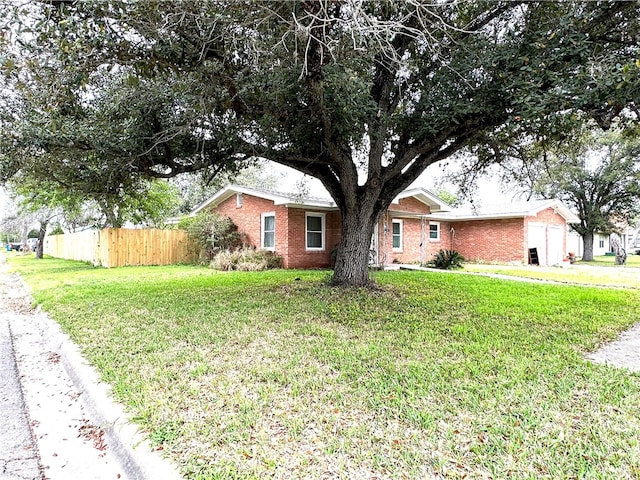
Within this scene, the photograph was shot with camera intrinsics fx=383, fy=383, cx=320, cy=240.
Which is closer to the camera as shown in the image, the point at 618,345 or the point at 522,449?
the point at 522,449

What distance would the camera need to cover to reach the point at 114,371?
156 inches

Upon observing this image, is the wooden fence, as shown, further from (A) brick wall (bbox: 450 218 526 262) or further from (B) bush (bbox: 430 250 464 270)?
(A) brick wall (bbox: 450 218 526 262)

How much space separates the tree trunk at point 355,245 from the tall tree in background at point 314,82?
0.04 metres

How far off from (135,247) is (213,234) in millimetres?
3819

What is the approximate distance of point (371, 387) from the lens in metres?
3.50

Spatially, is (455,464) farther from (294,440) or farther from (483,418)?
(294,440)

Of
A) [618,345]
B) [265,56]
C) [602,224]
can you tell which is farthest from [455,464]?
[602,224]

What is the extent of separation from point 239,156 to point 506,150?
245 inches

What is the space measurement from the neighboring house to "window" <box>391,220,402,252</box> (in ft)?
0.15

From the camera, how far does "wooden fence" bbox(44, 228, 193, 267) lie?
55.2 ft

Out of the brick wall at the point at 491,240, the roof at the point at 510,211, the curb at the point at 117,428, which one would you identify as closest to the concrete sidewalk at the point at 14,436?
the curb at the point at 117,428

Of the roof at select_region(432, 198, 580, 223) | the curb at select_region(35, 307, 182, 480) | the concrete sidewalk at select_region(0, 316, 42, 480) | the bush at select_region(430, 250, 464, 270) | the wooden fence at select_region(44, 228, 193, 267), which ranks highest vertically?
the roof at select_region(432, 198, 580, 223)

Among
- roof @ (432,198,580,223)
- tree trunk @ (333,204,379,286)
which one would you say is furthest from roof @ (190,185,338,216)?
roof @ (432,198,580,223)

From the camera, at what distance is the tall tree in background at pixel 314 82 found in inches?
186
